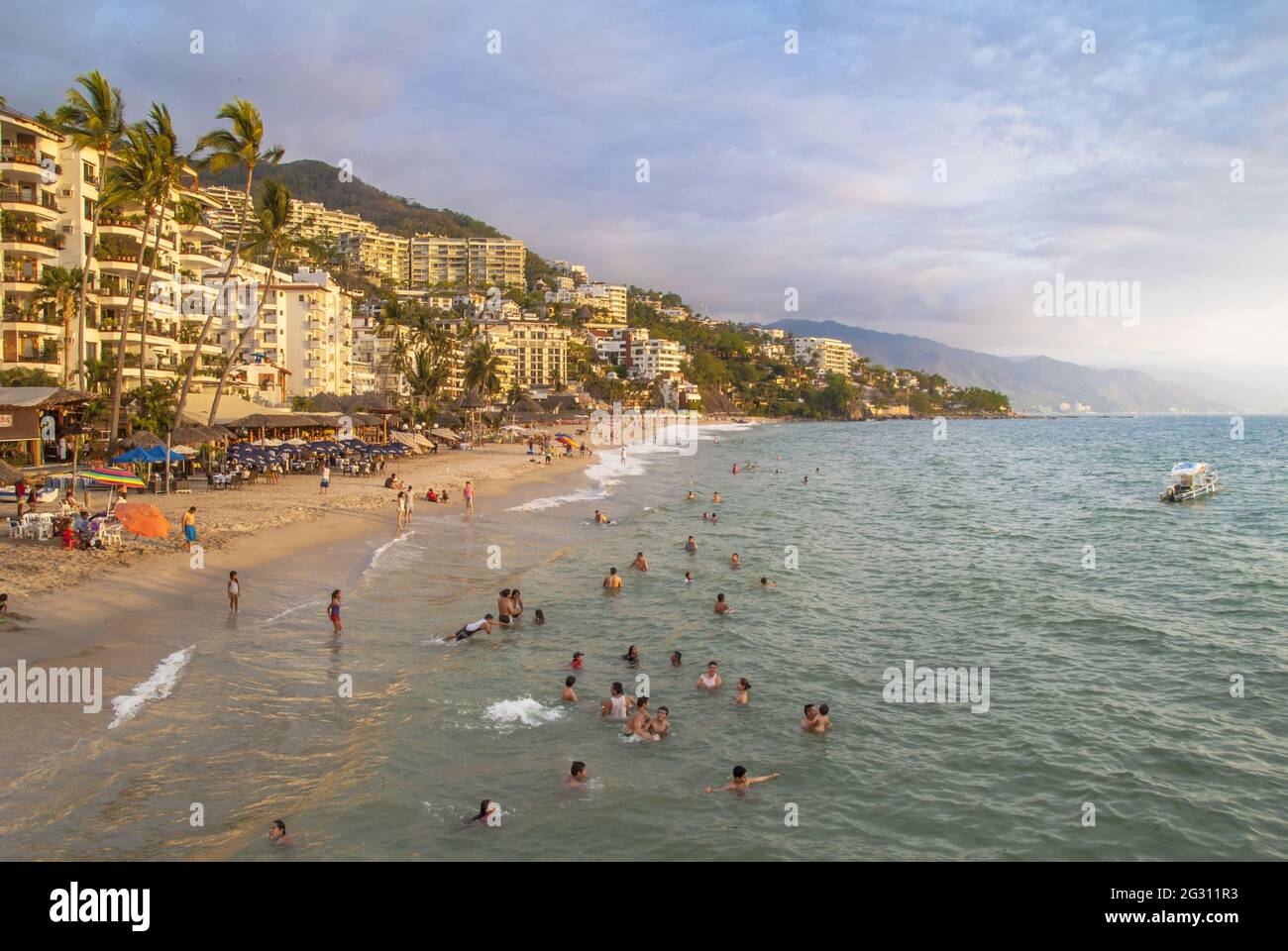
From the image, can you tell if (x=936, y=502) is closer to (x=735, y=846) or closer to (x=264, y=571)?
(x=264, y=571)

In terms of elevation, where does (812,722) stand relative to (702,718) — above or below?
above

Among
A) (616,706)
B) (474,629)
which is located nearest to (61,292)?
(474,629)

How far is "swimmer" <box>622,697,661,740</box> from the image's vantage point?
12711mm

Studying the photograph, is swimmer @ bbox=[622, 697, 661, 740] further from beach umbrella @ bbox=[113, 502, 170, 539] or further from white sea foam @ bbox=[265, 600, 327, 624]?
beach umbrella @ bbox=[113, 502, 170, 539]

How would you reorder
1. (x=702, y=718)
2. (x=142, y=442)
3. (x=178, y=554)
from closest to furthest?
1. (x=702, y=718)
2. (x=178, y=554)
3. (x=142, y=442)

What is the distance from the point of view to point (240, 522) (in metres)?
26.7

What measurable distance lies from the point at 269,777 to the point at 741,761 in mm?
6360

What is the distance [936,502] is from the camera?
47125mm

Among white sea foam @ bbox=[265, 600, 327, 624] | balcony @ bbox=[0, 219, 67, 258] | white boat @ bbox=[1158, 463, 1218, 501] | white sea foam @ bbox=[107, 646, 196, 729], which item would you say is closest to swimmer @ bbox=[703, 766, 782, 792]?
white sea foam @ bbox=[107, 646, 196, 729]

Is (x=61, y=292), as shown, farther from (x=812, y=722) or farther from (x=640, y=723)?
(x=812, y=722)

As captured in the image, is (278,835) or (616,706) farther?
(616,706)

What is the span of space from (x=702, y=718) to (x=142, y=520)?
1486 cm

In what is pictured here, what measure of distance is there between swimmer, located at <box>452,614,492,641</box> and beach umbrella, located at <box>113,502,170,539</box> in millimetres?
8416
